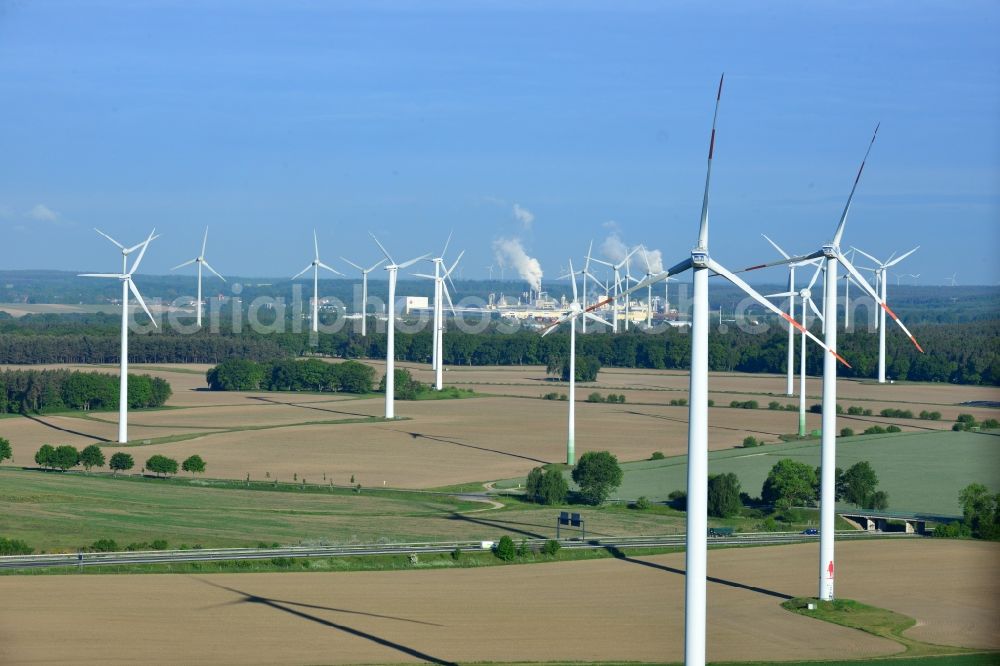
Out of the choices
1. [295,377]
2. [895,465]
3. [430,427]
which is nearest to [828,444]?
[895,465]

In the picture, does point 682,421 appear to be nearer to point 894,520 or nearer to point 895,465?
Result: point 895,465

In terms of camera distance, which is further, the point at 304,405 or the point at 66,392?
the point at 304,405

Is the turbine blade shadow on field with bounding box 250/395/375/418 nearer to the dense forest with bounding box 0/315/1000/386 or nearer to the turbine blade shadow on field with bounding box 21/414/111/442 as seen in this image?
the turbine blade shadow on field with bounding box 21/414/111/442

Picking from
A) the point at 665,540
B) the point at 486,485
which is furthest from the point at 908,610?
the point at 486,485

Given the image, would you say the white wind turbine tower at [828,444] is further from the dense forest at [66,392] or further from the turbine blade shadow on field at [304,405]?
the dense forest at [66,392]

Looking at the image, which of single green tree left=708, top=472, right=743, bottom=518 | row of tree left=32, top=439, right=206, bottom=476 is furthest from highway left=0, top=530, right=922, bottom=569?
row of tree left=32, top=439, right=206, bottom=476

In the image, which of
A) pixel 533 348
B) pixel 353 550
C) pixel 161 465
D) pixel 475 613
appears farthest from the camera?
pixel 533 348

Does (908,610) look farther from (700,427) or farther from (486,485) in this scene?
(486,485)
